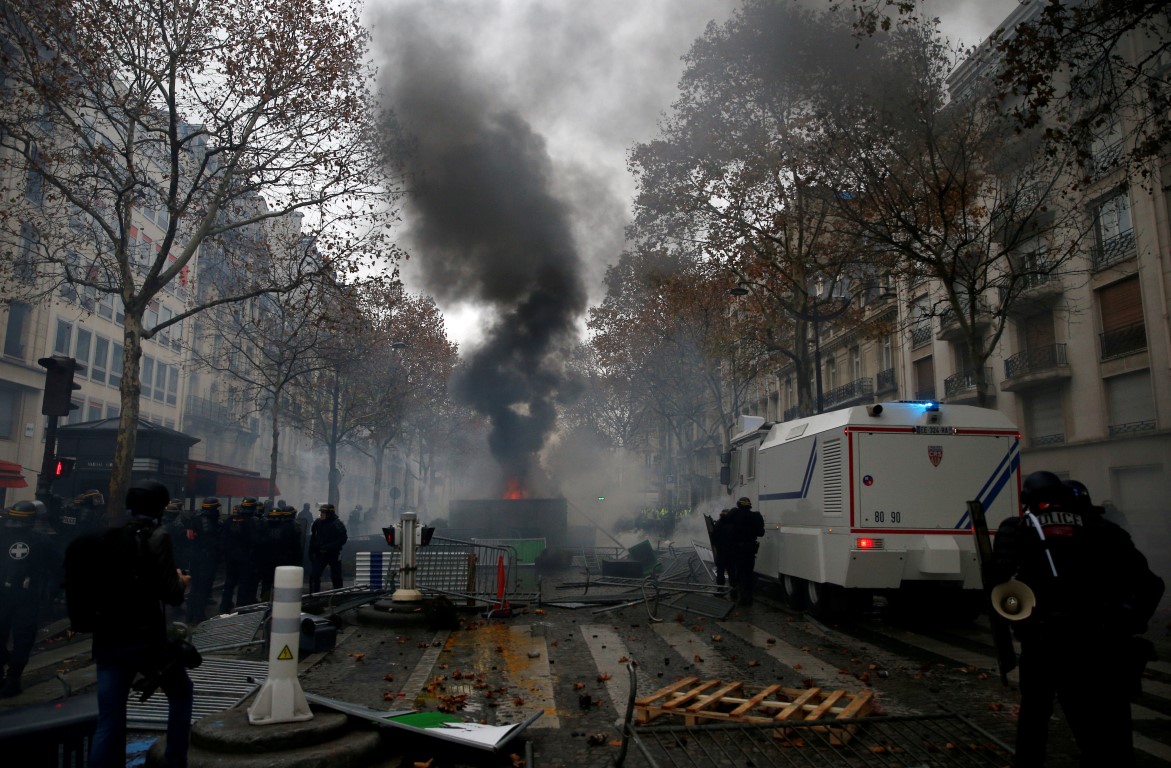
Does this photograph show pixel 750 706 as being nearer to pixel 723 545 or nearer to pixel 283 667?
pixel 283 667

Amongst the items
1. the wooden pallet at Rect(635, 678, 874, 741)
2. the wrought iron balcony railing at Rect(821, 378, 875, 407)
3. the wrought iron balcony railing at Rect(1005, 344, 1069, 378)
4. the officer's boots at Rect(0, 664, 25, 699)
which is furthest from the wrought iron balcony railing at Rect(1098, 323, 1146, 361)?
the officer's boots at Rect(0, 664, 25, 699)

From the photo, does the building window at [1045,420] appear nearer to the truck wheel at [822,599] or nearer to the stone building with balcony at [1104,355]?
the stone building with balcony at [1104,355]

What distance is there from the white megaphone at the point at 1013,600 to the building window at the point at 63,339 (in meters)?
31.9

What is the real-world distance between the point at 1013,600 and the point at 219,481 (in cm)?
2294

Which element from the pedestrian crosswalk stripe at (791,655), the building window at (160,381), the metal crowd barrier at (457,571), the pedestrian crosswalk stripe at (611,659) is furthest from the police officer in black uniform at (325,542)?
the building window at (160,381)

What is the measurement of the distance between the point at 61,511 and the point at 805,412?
16.3 meters

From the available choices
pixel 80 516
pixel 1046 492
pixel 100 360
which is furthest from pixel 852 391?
pixel 1046 492

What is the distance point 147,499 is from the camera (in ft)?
13.4

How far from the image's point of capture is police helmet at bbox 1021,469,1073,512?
3730mm

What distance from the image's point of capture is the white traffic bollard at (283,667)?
14.8 ft

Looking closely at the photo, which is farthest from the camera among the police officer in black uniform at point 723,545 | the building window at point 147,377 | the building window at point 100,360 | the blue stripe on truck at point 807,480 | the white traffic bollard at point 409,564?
the building window at point 147,377

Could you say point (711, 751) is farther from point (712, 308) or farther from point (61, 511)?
point (712, 308)

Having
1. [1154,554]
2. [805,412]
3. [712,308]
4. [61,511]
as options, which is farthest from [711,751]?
[712,308]

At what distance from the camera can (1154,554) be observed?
19.6 metres
